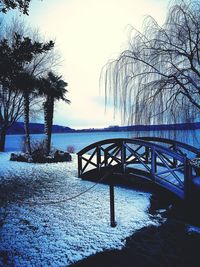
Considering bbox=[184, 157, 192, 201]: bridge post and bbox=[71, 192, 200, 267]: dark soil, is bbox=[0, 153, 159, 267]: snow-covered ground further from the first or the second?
bbox=[184, 157, 192, 201]: bridge post

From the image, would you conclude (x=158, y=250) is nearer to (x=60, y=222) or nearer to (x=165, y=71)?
(x=60, y=222)

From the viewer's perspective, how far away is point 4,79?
5.49m

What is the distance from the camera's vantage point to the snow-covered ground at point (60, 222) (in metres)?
3.60

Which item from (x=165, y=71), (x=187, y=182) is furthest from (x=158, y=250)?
(x=165, y=71)

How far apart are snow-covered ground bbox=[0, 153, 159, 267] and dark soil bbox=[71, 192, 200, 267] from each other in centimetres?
23

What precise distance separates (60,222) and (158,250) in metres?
2.64

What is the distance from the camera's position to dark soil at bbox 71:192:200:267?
340 cm

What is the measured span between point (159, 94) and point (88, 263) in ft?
18.7

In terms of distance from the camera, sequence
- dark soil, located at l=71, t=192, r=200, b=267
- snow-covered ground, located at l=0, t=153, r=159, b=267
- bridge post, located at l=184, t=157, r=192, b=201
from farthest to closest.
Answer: bridge post, located at l=184, t=157, r=192, b=201
snow-covered ground, located at l=0, t=153, r=159, b=267
dark soil, located at l=71, t=192, r=200, b=267

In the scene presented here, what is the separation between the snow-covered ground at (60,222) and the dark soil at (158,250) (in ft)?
0.75

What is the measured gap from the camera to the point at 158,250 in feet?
12.4

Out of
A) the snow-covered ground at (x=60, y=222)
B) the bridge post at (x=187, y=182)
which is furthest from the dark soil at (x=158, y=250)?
the bridge post at (x=187, y=182)

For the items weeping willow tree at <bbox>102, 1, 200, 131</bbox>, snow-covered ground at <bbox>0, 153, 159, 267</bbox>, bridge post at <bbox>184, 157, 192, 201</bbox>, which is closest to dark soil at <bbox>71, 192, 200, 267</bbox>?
snow-covered ground at <bbox>0, 153, 159, 267</bbox>

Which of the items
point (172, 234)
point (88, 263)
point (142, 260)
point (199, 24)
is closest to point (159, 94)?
point (199, 24)
